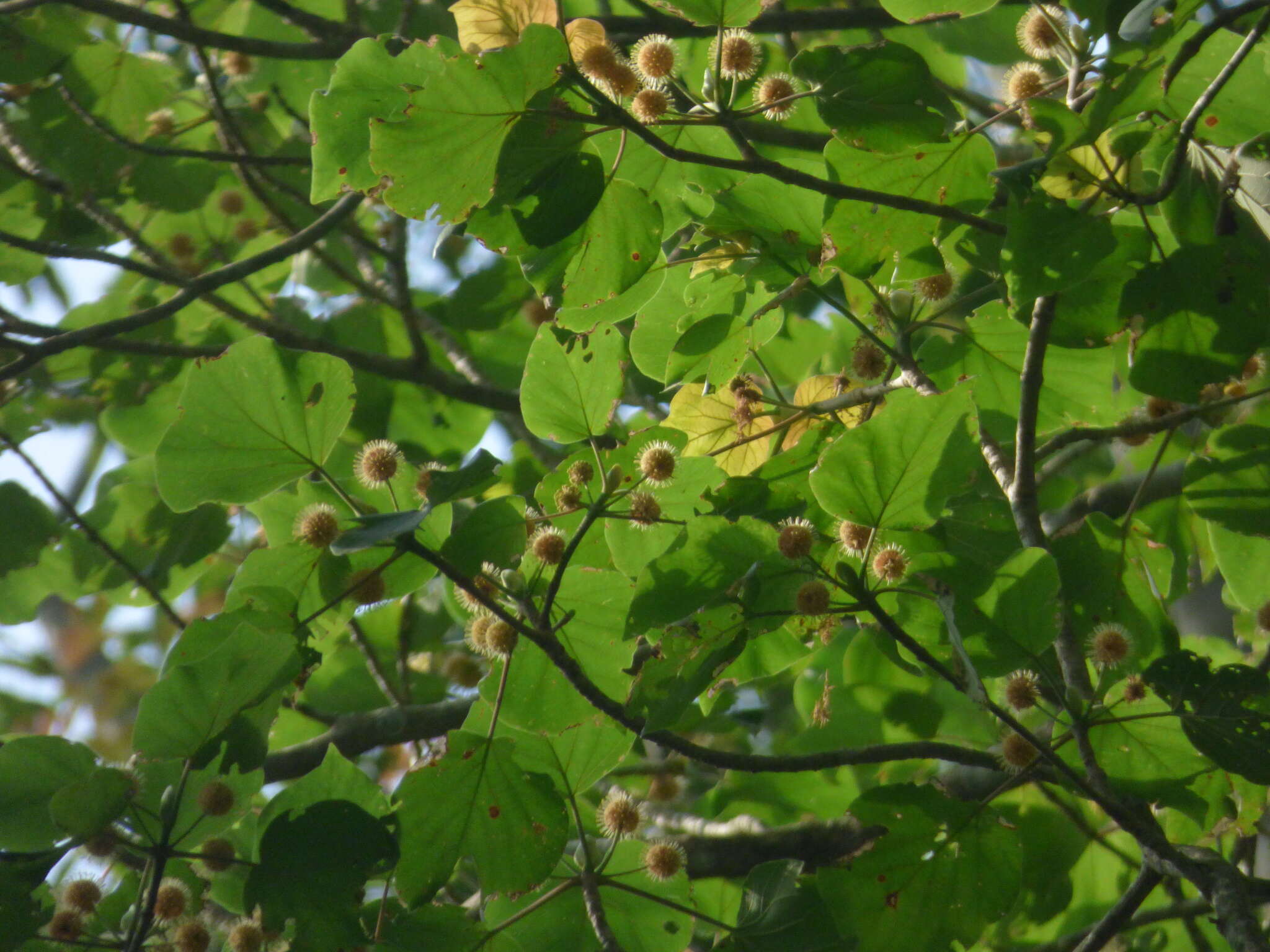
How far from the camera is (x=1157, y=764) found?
1.45 metres

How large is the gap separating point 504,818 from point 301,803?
0.29 metres

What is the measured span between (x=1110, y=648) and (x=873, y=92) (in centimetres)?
80

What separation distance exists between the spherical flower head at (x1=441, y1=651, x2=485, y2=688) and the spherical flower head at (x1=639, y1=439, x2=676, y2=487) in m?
1.34

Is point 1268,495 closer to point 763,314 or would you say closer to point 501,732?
point 763,314

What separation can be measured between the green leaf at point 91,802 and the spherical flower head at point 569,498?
661 mm

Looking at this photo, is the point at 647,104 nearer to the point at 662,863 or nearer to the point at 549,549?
the point at 549,549

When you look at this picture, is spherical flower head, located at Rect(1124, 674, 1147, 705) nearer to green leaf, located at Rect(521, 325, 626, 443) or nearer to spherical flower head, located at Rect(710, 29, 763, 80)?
green leaf, located at Rect(521, 325, 626, 443)

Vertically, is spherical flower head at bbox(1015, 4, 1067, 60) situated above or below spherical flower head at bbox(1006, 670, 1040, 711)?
above

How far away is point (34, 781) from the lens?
1.47 metres

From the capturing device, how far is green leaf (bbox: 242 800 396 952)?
1466mm

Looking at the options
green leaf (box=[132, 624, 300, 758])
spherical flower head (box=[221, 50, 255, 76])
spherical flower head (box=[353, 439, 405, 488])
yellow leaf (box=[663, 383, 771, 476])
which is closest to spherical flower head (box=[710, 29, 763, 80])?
yellow leaf (box=[663, 383, 771, 476])

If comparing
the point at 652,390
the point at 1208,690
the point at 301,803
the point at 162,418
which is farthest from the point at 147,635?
the point at 1208,690

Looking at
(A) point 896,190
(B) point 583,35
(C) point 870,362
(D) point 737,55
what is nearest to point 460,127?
(B) point 583,35

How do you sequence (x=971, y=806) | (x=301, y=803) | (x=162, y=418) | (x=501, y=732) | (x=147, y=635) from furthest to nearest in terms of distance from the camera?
(x=147, y=635) → (x=162, y=418) → (x=501, y=732) → (x=301, y=803) → (x=971, y=806)
